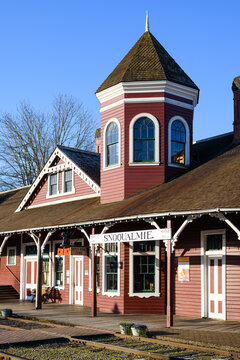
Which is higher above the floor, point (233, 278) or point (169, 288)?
point (233, 278)

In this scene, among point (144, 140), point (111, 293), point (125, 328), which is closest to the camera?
point (125, 328)

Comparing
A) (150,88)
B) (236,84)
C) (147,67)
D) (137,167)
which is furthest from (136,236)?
(236,84)

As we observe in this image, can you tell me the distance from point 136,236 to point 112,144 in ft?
18.5

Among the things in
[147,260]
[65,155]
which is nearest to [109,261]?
[147,260]

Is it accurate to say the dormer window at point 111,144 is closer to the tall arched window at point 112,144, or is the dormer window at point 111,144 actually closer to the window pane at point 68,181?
the tall arched window at point 112,144

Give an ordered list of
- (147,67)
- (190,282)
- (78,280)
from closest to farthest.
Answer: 1. (190,282)
2. (147,67)
3. (78,280)

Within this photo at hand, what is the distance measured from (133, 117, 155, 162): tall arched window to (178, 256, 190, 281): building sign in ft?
13.5

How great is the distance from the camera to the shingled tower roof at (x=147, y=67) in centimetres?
1862

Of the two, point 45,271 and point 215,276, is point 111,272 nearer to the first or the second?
point 215,276

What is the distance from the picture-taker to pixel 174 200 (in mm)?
14141

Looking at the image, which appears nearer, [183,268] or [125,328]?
Result: [125,328]

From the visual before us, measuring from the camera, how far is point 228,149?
719 inches

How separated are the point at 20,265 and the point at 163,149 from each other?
33.1 ft

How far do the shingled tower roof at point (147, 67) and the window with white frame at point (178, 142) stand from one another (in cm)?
151
